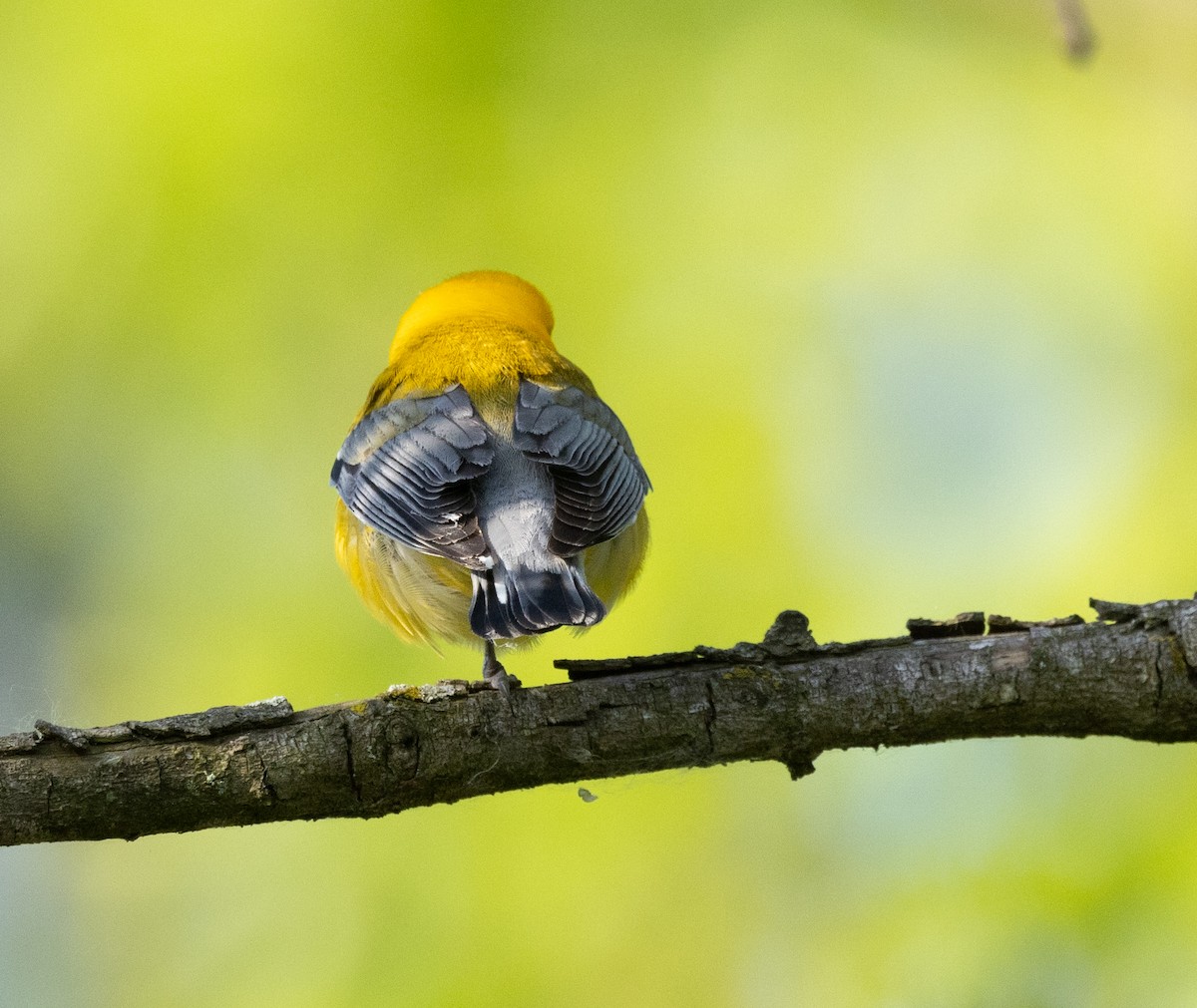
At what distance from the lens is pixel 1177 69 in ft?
20.8

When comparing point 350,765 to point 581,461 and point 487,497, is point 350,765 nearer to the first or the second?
point 487,497

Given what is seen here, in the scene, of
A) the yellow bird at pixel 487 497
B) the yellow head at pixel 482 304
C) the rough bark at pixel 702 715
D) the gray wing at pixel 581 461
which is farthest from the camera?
the yellow head at pixel 482 304

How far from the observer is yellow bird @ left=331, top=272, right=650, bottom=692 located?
4379 millimetres

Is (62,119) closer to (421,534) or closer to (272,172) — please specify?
(272,172)

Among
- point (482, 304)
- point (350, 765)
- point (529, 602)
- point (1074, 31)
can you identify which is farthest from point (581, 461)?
point (1074, 31)

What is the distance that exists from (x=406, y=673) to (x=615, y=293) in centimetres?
264

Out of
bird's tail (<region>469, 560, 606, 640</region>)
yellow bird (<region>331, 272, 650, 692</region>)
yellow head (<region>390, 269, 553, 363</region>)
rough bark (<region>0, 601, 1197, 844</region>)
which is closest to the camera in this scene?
rough bark (<region>0, 601, 1197, 844</region>)

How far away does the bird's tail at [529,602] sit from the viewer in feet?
13.4

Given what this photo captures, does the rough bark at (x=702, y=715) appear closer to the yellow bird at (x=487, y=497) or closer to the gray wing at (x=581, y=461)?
the yellow bird at (x=487, y=497)

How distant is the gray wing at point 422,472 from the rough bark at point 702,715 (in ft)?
2.99

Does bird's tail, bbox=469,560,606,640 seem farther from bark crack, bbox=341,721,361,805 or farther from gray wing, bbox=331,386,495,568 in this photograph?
bark crack, bbox=341,721,361,805

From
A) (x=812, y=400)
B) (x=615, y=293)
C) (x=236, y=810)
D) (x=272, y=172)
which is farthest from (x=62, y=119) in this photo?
(x=236, y=810)

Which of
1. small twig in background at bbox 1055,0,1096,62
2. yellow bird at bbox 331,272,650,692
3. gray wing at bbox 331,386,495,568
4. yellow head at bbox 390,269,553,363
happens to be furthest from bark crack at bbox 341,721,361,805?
yellow head at bbox 390,269,553,363

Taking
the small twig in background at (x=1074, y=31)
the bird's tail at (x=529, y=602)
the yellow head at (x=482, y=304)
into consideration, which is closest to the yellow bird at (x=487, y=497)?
the bird's tail at (x=529, y=602)
